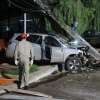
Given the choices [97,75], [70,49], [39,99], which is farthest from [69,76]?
[39,99]

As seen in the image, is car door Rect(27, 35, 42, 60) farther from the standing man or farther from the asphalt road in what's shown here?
the standing man

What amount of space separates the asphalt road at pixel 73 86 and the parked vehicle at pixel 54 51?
54.8 inches

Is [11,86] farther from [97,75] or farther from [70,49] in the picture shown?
[70,49]

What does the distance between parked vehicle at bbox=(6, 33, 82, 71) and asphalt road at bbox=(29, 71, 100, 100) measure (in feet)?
4.57

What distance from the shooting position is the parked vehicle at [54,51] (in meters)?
22.0

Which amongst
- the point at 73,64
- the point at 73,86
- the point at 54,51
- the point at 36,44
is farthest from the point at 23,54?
the point at 36,44

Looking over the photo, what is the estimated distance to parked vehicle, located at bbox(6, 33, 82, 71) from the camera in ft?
72.1

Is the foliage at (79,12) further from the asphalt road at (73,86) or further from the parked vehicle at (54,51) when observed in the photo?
the asphalt road at (73,86)

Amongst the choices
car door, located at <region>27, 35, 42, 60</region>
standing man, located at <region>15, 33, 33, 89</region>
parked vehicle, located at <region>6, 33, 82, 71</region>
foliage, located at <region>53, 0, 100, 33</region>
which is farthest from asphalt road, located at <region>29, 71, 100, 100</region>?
foliage, located at <region>53, 0, 100, 33</region>

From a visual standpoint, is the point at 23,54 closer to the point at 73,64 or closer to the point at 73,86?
the point at 73,86

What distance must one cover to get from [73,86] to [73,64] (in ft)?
16.9

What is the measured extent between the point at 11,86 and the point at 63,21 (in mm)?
11867

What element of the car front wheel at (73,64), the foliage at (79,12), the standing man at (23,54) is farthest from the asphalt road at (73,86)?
the foliage at (79,12)

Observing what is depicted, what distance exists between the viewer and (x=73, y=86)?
55.3 ft
